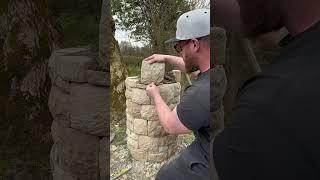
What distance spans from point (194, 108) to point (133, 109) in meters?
0.53

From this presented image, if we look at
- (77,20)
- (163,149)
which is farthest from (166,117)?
(77,20)

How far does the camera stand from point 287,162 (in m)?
0.54

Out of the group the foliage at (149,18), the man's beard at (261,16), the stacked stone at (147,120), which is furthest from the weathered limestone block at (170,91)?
the man's beard at (261,16)

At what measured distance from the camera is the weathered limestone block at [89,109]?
3.80ft

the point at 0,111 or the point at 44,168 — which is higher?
the point at 0,111

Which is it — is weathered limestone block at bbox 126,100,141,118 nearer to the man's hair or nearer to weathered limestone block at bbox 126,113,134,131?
weathered limestone block at bbox 126,113,134,131

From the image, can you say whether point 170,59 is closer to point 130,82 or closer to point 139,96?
point 130,82

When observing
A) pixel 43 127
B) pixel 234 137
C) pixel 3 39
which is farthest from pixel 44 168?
pixel 234 137

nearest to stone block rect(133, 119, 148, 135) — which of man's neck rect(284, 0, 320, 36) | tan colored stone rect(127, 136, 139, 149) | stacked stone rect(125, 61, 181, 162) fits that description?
stacked stone rect(125, 61, 181, 162)

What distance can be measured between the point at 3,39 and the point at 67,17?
243 mm

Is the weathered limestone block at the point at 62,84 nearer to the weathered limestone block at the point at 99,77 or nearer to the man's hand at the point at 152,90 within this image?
the weathered limestone block at the point at 99,77

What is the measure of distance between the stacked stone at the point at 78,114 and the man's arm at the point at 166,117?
13.3 inches

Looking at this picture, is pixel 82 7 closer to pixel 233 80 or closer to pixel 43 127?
pixel 43 127

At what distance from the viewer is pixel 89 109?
118 cm
